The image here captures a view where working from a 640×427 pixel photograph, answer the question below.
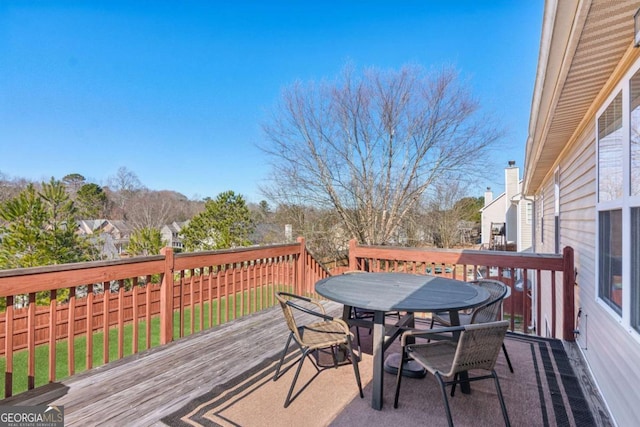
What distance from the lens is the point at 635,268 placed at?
176 centimetres

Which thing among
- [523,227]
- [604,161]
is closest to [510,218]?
→ [523,227]

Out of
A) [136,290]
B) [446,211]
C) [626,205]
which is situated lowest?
[136,290]

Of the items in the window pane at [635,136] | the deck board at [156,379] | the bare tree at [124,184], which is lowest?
the deck board at [156,379]

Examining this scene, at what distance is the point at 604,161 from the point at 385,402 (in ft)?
8.46

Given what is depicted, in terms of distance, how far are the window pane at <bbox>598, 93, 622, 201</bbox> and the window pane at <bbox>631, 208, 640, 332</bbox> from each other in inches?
14.3

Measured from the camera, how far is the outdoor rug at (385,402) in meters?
1.92

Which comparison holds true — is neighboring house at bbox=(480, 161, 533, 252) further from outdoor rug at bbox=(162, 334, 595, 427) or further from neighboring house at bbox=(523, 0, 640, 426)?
outdoor rug at bbox=(162, 334, 595, 427)

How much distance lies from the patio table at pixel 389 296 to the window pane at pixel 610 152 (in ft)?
3.93

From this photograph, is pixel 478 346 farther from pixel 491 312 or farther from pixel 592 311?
pixel 592 311

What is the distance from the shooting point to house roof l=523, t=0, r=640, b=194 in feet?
4.87

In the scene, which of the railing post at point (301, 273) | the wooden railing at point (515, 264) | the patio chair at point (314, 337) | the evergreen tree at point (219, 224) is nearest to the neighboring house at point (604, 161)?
the wooden railing at point (515, 264)

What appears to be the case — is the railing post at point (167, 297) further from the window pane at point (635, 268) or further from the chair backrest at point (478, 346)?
the window pane at point (635, 268)

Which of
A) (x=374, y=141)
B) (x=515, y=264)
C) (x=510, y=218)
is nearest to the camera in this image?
(x=515, y=264)

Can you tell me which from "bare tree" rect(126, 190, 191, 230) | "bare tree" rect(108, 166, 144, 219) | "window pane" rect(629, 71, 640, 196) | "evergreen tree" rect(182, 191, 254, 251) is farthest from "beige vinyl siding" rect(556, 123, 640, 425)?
"bare tree" rect(108, 166, 144, 219)
